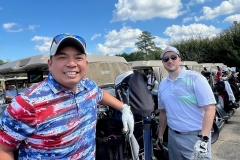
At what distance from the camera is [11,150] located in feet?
4.26

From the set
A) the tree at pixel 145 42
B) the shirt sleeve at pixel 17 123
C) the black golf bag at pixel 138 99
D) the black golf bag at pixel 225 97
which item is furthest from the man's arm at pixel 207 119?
the tree at pixel 145 42

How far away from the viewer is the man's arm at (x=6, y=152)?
1265 mm

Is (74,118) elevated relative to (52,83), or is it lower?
lower

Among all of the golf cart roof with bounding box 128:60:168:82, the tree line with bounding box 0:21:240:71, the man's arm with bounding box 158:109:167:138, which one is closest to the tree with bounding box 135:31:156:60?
the tree line with bounding box 0:21:240:71

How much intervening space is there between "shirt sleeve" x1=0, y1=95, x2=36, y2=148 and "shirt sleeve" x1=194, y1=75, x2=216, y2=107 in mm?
1709

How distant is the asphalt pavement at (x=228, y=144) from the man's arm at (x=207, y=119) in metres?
2.89

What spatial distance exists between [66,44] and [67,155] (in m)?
0.73

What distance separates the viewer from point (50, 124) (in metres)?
1.36

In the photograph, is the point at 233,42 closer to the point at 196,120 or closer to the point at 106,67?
the point at 106,67

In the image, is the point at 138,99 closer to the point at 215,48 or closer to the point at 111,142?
the point at 111,142

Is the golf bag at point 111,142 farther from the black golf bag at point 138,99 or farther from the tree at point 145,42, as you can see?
the tree at point 145,42

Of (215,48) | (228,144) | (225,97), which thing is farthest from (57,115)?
(215,48)

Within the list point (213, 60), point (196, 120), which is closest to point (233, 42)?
point (213, 60)

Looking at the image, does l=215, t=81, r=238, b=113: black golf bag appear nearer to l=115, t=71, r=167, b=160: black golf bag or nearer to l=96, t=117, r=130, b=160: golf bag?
l=115, t=71, r=167, b=160: black golf bag
